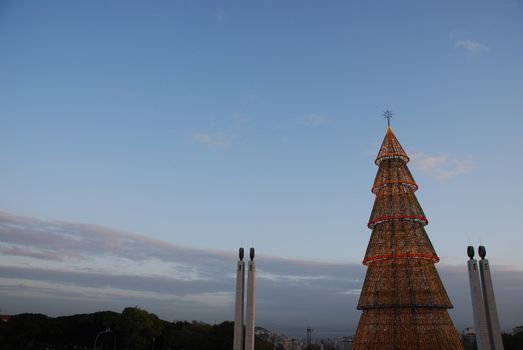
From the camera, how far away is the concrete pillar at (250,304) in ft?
122

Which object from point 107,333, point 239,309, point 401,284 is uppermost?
point 401,284

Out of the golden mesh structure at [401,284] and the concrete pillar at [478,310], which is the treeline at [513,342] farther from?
the concrete pillar at [478,310]

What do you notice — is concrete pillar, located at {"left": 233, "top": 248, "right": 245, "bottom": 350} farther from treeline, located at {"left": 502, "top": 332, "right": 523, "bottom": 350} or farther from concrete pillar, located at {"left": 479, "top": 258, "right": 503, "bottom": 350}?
treeline, located at {"left": 502, "top": 332, "right": 523, "bottom": 350}

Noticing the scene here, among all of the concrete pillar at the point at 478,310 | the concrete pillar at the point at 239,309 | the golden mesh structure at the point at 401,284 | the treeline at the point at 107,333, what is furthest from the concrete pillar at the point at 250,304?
the treeline at the point at 107,333

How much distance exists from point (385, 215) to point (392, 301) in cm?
826

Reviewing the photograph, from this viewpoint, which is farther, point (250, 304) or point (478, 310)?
point (250, 304)

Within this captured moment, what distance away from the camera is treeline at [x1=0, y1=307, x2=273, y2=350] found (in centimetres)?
7569

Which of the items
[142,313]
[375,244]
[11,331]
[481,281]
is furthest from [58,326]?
[481,281]

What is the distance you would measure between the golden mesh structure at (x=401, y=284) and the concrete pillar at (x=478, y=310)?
5.68 m

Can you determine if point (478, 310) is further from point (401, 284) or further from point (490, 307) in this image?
point (401, 284)

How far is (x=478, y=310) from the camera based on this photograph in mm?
30297

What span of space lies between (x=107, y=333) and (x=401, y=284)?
61.2m

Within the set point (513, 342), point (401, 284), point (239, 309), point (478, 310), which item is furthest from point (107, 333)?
point (513, 342)

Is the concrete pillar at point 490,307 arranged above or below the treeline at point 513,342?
above
